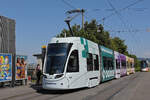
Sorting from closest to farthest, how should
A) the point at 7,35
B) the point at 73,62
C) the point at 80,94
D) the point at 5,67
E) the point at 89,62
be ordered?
the point at 80,94 → the point at 73,62 → the point at 89,62 → the point at 5,67 → the point at 7,35

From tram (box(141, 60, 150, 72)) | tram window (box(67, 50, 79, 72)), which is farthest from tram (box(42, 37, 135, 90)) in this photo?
tram (box(141, 60, 150, 72))

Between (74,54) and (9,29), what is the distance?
923 cm

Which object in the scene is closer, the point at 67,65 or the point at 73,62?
the point at 67,65

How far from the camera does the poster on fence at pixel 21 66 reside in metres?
16.2

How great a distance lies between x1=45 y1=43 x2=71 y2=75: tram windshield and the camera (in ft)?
39.4

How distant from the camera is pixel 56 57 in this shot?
1229cm

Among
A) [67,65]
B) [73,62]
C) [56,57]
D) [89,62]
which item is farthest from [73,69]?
[89,62]

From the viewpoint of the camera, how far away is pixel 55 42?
513 inches

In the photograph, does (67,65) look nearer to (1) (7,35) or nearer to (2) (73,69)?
(2) (73,69)

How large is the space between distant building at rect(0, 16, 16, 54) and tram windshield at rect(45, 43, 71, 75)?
7.52m

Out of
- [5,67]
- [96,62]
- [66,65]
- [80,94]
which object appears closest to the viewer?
[80,94]

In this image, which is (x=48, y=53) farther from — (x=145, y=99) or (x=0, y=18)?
(x=0, y=18)

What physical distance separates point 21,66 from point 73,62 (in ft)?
18.8

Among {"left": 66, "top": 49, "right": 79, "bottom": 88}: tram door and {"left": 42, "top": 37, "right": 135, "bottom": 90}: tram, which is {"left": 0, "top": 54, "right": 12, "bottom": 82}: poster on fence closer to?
{"left": 42, "top": 37, "right": 135, "bottom": 90}: tram
